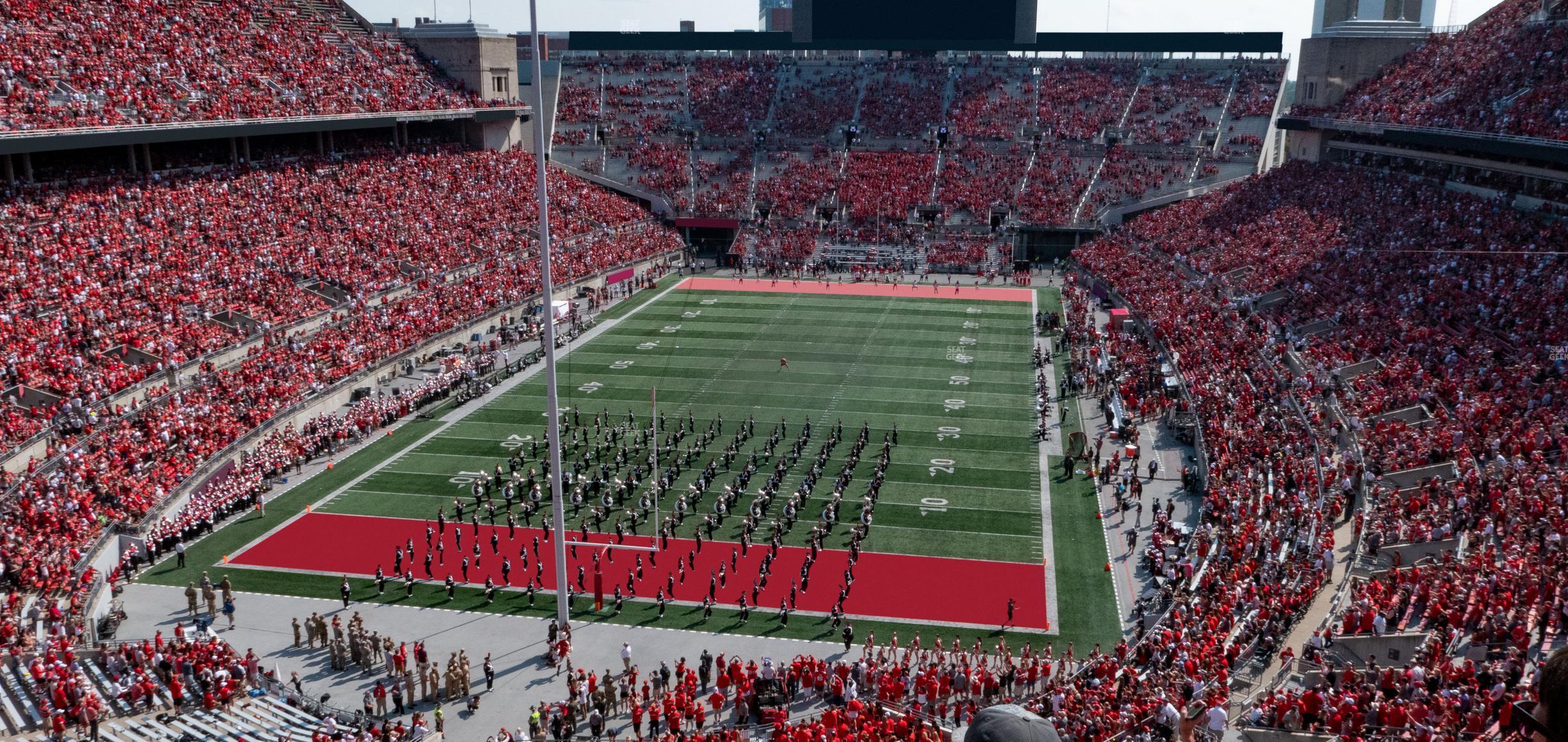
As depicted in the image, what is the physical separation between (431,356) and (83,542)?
1615cm

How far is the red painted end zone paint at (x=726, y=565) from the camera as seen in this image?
21953 mm

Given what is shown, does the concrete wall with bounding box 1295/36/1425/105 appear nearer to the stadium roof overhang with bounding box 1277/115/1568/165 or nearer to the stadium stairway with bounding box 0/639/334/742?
the stadium roof overhang with bounding box 1277/115/1568/165

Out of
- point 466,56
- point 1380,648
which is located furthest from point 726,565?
point 466,56

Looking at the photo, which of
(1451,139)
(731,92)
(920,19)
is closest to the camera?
(1451,139)

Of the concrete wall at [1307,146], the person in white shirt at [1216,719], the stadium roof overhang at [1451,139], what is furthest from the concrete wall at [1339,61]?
the person in white shirt at [1216,719]

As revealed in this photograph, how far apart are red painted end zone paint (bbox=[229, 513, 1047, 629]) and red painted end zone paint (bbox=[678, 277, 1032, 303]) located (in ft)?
90.0

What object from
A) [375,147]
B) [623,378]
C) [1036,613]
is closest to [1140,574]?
[1036,613]

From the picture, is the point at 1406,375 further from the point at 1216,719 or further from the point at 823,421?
the point at 1216,719

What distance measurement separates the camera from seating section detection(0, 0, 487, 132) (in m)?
36.2

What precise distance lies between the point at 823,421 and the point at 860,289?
66.1 feet

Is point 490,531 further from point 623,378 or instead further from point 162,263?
point 162,263

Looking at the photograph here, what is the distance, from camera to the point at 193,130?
39.0 metres

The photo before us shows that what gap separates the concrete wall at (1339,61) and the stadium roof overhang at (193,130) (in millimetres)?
39329

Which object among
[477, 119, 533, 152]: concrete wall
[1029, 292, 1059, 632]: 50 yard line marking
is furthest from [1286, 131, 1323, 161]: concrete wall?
[477, 119, 533, 152]: concrete wall
